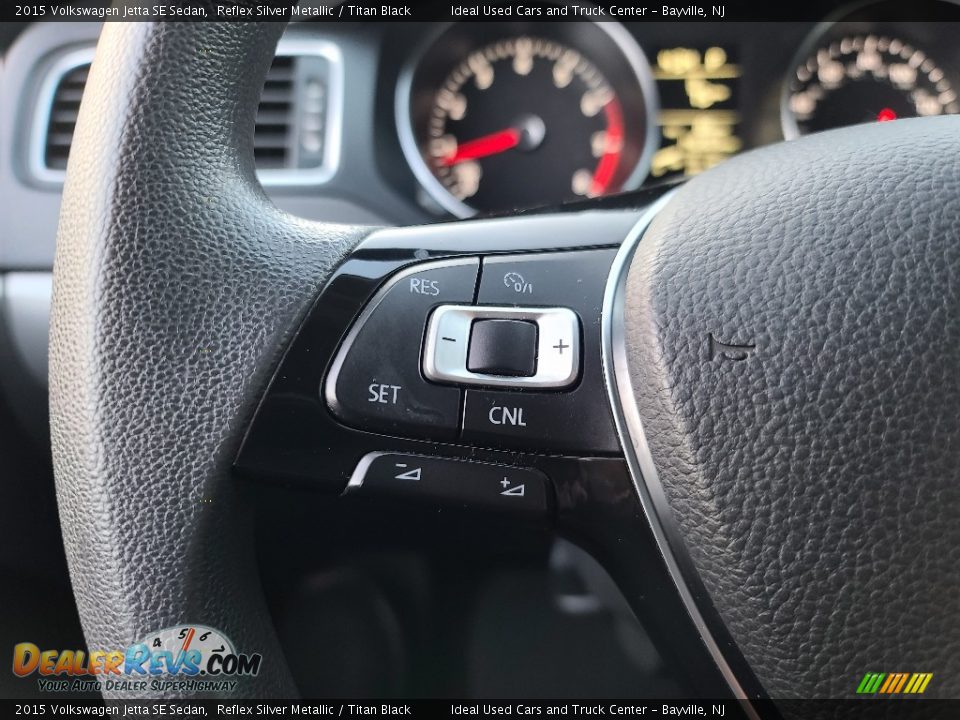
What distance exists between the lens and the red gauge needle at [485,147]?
1417 mm

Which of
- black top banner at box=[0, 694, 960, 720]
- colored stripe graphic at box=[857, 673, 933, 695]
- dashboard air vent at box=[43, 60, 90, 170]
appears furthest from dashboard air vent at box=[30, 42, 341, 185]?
colored stripe graphic at box=[857, 673, 933, 695]

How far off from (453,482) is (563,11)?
103 centimetres

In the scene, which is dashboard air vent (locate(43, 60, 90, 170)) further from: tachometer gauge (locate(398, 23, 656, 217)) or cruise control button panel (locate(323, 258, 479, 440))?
cruise control button panel (locate(323, 258, 479, 440))

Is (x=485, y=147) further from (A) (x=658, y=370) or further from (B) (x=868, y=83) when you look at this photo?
(A) (x=658, y=370)

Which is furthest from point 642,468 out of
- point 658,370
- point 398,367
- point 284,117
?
point 284,117

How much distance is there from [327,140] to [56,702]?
2.45 ft

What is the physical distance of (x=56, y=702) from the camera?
0.98 m

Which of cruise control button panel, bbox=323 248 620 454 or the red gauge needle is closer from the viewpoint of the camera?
cruise control button panel, bbox=323 248 620 454

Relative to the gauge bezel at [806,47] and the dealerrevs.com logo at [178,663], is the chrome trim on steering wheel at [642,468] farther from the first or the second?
the gauge bezel at [806,47]

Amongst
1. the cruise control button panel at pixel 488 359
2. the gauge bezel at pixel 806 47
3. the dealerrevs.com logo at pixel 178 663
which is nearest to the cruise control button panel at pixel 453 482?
the cruise control button panel at pixel 488 359

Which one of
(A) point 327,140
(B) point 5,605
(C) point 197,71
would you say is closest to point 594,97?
(A) point 327,140

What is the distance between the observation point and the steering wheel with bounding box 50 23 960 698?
48 cm

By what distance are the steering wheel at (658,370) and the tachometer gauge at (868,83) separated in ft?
2.92

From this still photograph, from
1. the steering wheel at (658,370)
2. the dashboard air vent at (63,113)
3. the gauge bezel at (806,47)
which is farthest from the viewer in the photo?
the gauge bezel at (806,47)
